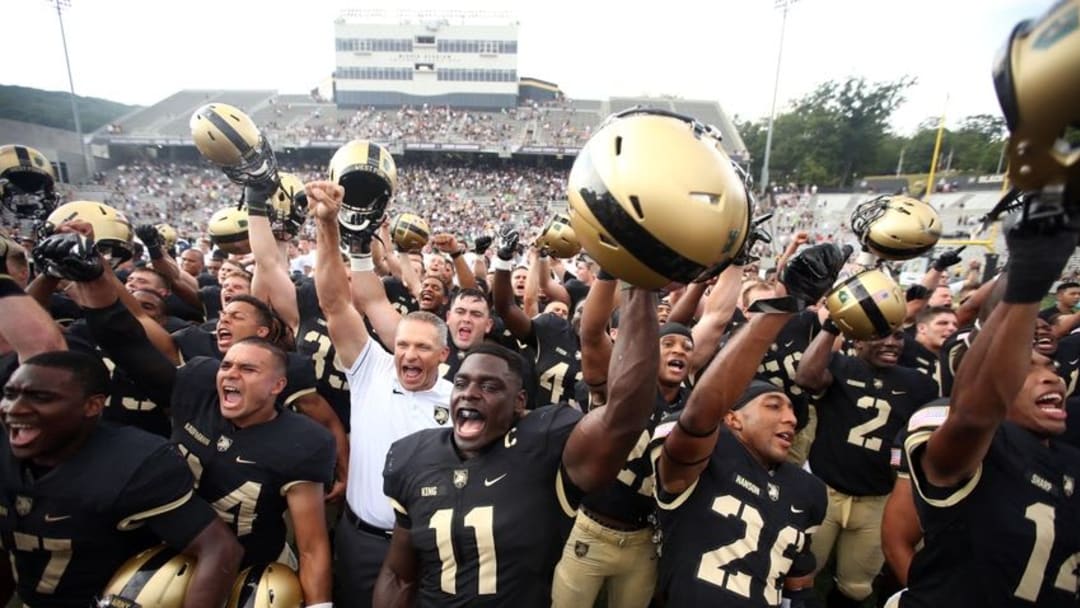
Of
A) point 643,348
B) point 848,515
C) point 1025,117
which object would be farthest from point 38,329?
point 848,515

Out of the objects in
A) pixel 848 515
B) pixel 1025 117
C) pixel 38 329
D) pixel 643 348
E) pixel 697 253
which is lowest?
pixel 848 515

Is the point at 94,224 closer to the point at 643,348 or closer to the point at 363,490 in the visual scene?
the point at 363,490

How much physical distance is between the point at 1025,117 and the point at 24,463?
12.4 ft

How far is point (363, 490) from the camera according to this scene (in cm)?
323

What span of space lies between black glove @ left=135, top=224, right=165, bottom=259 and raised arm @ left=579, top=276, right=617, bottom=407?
17.3 feet

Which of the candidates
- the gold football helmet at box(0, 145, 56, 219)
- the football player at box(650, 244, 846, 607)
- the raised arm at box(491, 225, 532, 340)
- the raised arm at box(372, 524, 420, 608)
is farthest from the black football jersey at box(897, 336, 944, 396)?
the gold football helmet at box(0, 145, 56, 219)

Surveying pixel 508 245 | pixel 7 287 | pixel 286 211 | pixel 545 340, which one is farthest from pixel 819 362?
pixel 286 211

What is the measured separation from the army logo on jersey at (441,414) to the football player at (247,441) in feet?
2.12

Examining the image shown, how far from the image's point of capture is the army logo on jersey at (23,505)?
2242mm

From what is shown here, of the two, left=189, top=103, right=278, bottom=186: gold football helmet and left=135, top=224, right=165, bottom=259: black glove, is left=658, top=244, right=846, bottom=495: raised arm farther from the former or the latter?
left=135, top=224, right=165, bottom=259: black glove

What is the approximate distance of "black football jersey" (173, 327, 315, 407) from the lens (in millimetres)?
3570

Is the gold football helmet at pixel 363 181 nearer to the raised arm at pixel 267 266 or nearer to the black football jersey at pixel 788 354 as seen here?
the raised arm at pixel 267 266

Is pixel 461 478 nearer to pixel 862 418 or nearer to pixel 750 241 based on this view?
pixel 750 241

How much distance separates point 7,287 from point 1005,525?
5020 mm
